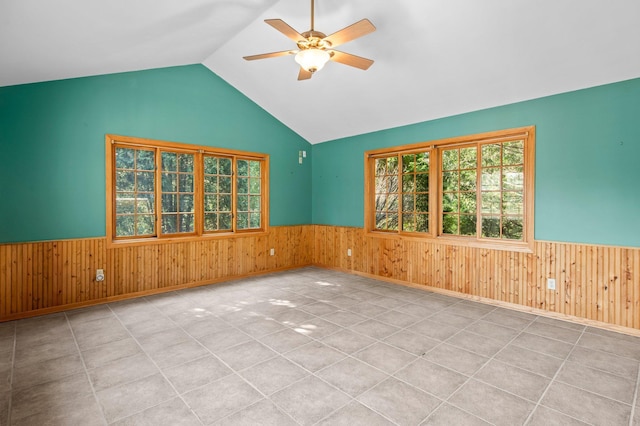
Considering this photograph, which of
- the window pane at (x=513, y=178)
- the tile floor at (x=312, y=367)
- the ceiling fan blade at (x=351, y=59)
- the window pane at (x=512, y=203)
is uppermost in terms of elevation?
the ceiling fan blade at (x=351, y=59)

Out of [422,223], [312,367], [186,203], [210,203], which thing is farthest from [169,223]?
[422,223]

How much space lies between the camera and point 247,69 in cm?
503

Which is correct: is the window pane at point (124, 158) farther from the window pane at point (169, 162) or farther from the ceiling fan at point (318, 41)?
the ceiling fan at point (318, 41)

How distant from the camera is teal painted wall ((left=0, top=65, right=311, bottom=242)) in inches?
146

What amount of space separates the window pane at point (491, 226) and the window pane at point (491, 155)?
2.47ft

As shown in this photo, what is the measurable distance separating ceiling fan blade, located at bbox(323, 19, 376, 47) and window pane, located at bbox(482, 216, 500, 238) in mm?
3117

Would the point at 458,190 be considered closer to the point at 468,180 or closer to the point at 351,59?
the point at 468,180

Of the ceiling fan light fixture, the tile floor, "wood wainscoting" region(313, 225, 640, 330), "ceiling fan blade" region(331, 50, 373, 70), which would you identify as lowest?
the tile floor

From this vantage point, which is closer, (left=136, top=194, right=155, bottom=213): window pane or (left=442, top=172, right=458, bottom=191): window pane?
(left=136, top=194, right=155, bottom=213): window pane

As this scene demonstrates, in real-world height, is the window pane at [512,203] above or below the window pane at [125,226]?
above

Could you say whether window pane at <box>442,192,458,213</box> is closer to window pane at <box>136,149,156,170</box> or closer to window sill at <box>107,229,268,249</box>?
window sill at <box>107,229,268,249</box>

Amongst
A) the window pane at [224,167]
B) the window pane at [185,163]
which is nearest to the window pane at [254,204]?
the window pane at [224,167]

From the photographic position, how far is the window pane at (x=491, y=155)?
4414mm

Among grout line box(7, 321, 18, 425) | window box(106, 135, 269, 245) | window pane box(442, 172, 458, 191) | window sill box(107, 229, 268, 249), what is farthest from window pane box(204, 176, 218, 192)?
window pane box(442, 172, 458, 191)
